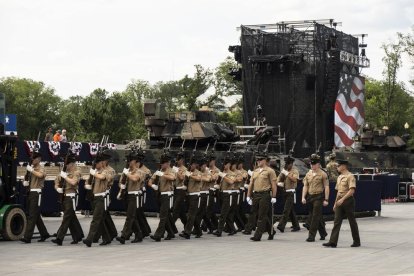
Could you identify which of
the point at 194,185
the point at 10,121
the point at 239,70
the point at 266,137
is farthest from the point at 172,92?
the point at 194,185

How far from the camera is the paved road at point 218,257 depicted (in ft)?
48.5

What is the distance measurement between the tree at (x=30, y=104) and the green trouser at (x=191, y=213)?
74.5 m

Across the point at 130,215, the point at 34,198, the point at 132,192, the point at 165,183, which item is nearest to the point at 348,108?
the point at 165,183

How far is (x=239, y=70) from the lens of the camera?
53.7 metres

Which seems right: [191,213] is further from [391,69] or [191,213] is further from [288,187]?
[391,69]

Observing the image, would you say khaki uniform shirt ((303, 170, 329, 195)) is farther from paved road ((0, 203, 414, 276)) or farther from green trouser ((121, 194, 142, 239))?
green trouser ((121, 194, 142, 239))

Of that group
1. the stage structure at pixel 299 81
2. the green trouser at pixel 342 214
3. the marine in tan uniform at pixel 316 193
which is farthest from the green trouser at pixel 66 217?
the stage structure at pixel 299 81

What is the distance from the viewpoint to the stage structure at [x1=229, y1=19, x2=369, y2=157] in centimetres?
5134

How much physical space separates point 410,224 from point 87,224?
9.14 m

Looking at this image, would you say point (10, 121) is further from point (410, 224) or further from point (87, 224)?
point (410, 224)

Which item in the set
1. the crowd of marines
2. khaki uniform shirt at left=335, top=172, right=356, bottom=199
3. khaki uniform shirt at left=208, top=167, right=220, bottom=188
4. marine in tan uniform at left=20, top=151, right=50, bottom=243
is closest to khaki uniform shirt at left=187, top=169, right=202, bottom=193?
the crowd of marines

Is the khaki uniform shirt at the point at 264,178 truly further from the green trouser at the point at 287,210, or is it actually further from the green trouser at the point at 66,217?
the green trouser at the point at 66,217

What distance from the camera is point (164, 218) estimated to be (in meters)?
20.6

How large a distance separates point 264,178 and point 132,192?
9.76ft
